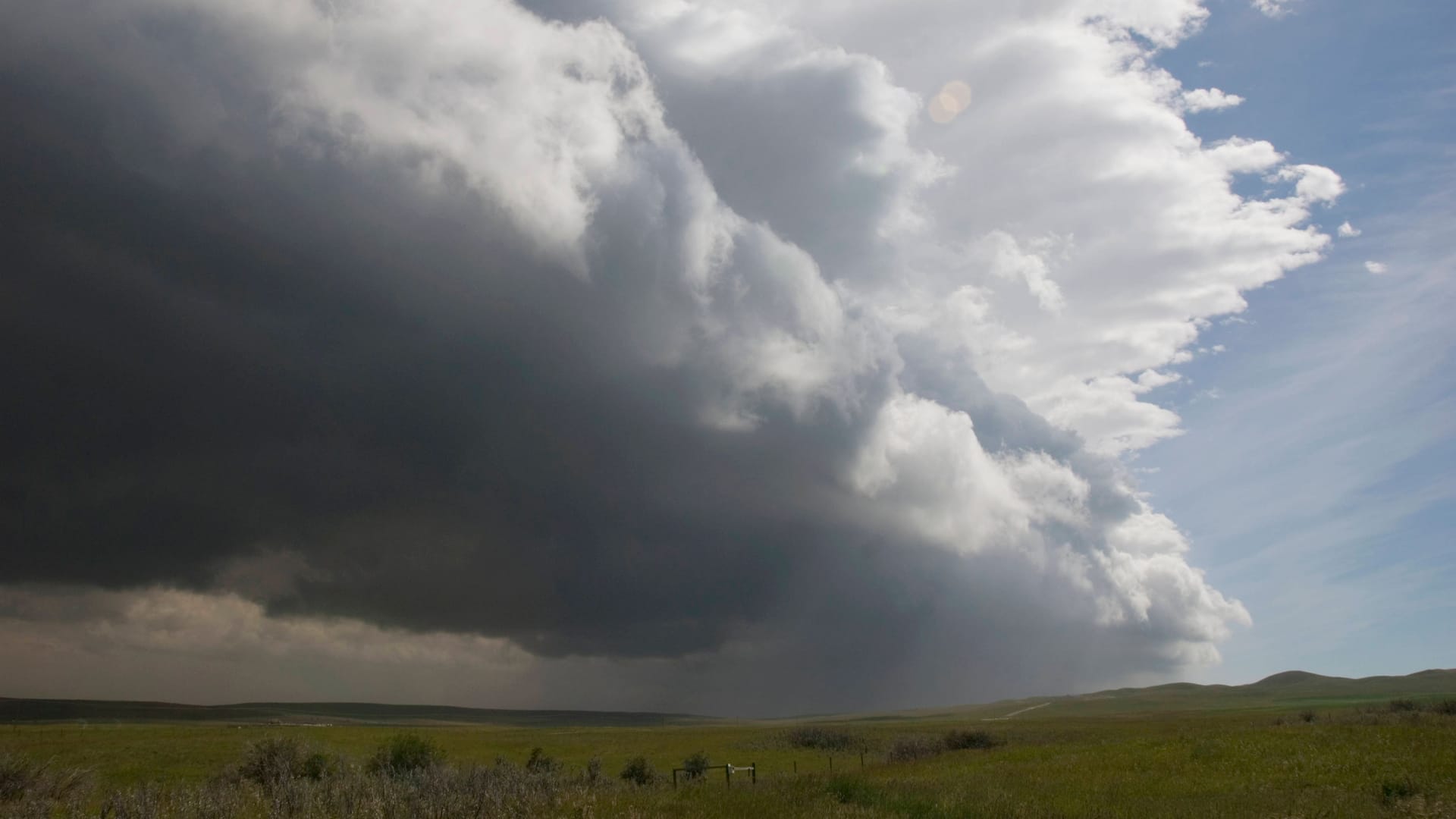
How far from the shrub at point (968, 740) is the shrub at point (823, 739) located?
13713mm

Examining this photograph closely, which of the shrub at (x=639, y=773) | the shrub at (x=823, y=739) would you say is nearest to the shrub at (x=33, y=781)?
the shrub at (x=639, y=773)

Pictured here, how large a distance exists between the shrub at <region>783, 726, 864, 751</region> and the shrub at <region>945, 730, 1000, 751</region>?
1371cm

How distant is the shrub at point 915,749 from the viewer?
57.1 metres

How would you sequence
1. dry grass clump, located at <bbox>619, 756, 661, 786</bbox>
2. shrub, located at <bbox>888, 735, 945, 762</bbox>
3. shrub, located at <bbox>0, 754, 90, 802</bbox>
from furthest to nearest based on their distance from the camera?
shrub, located at <bbox>888, 735, 945, 762</bbox> < dry grass clump, located at <bbox>619, 756, 661, 786</bbox> < shrub, located at <bbox>0, 754, 90, 802</bbox>

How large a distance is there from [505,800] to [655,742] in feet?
254

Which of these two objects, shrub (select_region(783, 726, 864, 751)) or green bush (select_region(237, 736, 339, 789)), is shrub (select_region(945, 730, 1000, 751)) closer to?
shrub (select_region(783, 726, 864, 751))

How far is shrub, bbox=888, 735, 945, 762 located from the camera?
57.1 meters

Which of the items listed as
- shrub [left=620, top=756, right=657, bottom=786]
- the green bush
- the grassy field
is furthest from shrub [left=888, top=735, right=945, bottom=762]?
the green bush

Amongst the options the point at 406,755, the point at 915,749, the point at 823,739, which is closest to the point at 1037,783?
the point at 915,749

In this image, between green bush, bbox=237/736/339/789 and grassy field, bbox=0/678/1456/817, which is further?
green bush, bbox=237/736/339/789

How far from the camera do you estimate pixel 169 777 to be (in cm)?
5412

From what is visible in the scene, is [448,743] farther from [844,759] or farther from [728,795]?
[728,795]

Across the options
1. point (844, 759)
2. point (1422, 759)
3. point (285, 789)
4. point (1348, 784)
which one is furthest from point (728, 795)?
point (844, 759)

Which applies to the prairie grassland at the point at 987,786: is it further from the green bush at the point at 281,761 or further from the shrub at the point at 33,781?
the green bush at the point at 281,761
